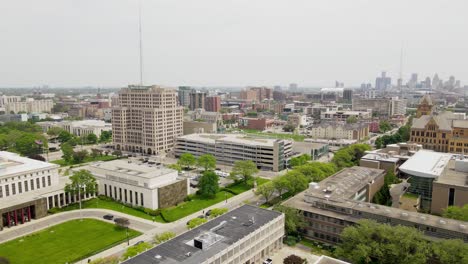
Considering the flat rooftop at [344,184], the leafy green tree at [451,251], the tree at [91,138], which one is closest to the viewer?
the leafy green tree at [451,251]

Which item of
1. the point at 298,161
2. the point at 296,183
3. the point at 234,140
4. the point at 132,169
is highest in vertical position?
the point at 234,140

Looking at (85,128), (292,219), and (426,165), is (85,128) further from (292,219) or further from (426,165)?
(426,165)

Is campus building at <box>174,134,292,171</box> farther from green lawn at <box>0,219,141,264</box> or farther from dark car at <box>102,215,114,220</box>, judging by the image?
green lawn at <box>0,219,141,264</box>

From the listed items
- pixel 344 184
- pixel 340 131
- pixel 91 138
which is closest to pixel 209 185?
pixel 344 184

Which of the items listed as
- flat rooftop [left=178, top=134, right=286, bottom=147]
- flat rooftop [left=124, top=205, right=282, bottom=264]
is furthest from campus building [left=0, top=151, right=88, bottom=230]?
flat rooftop [left=178, top=134, right=286, bottom=147]

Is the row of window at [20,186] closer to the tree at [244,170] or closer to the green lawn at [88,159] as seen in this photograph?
the green lawn at [88,159]

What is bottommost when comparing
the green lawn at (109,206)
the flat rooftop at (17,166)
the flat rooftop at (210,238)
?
the green lawn at (109,206)

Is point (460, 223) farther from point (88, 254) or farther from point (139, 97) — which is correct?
point (139, 97)

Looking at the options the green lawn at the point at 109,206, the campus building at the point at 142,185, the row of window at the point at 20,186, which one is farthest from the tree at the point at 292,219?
the row of window at the point at 20,186
